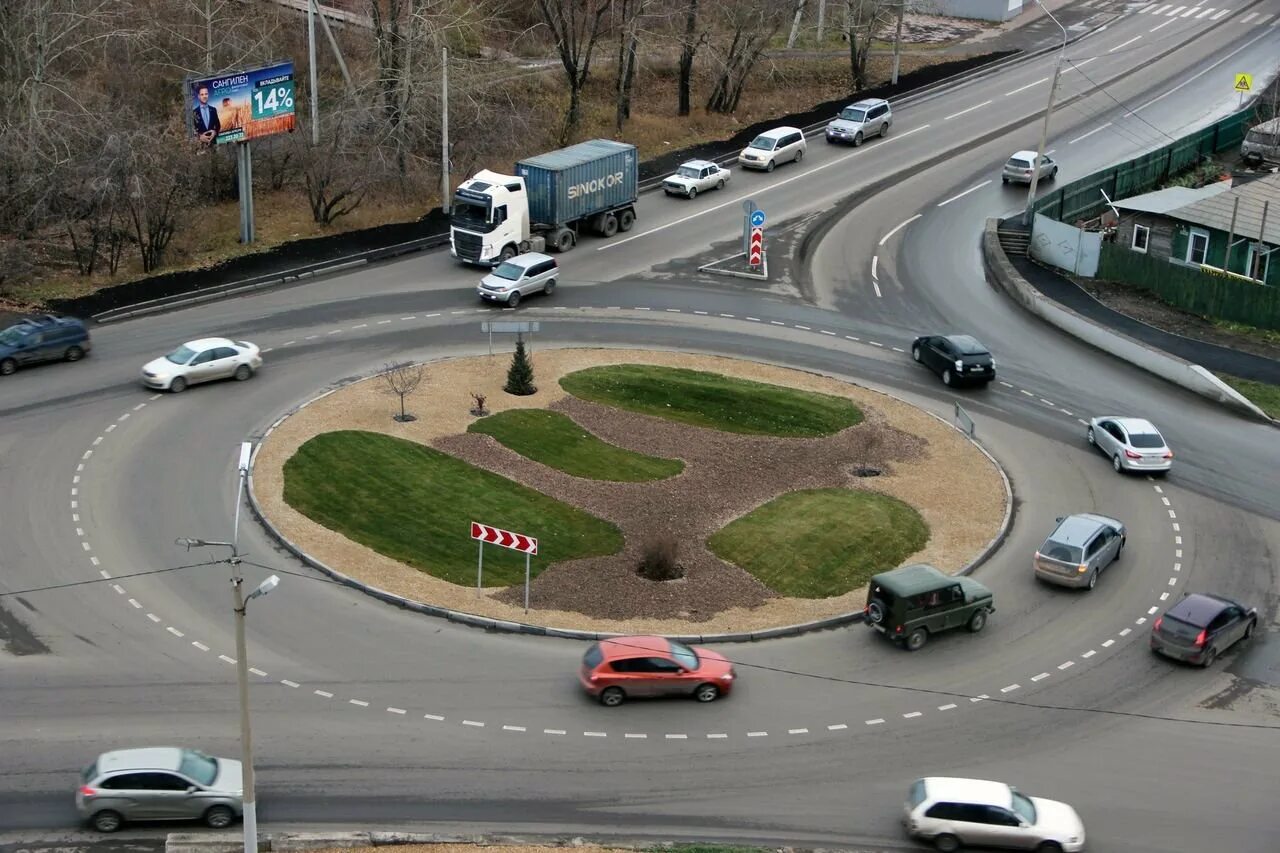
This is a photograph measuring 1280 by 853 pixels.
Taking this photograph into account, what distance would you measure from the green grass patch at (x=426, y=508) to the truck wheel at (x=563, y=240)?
18.8 metres

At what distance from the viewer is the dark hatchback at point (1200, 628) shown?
3497 cm

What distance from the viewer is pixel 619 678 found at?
32.4 meters

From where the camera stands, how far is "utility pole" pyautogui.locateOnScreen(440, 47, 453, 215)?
204ft

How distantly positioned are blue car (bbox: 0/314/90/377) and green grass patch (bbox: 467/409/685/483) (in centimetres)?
1419

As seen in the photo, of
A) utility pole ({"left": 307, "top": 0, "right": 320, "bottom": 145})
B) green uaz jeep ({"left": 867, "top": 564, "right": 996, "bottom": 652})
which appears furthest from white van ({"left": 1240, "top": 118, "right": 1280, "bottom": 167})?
green uaz jeep ({"left": 867, "top": 564, "right": 996, "bottom": 652})

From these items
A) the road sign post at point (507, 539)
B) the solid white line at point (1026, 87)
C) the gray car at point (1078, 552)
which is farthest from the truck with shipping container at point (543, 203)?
the solid white line at point (1026, 87)

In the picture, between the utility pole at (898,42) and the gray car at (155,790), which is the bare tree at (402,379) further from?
the utility pole at (898,42)

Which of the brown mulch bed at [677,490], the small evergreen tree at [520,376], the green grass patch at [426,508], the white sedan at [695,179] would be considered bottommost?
the brown mulch bed at [677,490]

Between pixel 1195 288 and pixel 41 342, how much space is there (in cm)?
4331

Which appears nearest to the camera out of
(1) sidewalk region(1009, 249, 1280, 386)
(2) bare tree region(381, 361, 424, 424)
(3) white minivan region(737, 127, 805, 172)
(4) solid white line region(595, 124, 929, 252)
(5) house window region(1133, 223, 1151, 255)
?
(2) bare tree region(381, 361, 424, 424)

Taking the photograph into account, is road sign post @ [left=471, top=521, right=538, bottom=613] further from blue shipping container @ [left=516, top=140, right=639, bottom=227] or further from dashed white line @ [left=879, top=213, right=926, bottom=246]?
dashed white line @ [left=879, top=213, right=926, bottom=246]

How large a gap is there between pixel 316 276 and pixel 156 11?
22.0 metres

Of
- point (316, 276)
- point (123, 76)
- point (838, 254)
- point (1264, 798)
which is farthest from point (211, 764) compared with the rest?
point (123, 76)

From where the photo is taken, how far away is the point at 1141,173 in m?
72.6
